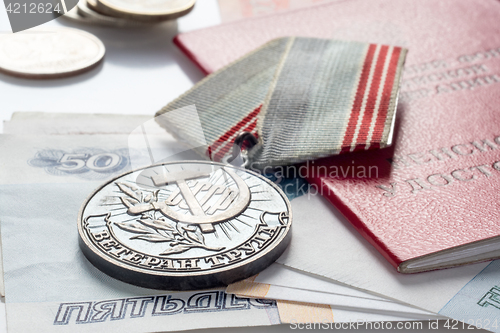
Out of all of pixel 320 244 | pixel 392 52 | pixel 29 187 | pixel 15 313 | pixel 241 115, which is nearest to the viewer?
pixel 15 313

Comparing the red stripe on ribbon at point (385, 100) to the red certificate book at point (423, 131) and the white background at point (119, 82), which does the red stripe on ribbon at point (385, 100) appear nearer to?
the red certificate book at point (423, 131)

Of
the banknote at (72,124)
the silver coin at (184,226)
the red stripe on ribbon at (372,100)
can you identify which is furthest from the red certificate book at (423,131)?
the banknote at (72,124)

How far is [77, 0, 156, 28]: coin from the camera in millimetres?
1401

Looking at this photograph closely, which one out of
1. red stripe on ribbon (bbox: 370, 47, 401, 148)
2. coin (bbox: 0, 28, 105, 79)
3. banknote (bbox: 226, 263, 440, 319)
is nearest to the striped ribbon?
red stripe on ribbon (bbox: 370, 47, 401, 148)

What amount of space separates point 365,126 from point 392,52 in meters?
0.28

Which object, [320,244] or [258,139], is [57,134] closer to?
[258,139]

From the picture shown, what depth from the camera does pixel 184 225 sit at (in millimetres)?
685

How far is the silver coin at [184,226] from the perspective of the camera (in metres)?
0.63

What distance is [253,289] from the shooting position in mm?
644

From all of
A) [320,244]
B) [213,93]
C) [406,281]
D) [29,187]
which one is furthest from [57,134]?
[406,281]

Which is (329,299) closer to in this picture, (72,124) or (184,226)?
(184,226)

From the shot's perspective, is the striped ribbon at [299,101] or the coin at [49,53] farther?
the coin at [49,53]

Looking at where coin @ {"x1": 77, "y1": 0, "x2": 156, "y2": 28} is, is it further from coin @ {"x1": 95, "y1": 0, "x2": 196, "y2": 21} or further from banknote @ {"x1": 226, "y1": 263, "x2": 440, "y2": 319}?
banknote @ {"x1": 226, "y1": 263, "x2": 440, "y2": 319}

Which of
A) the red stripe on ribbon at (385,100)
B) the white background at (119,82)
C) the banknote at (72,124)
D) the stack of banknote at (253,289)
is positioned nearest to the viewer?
the stack of banknote at (253,289)
